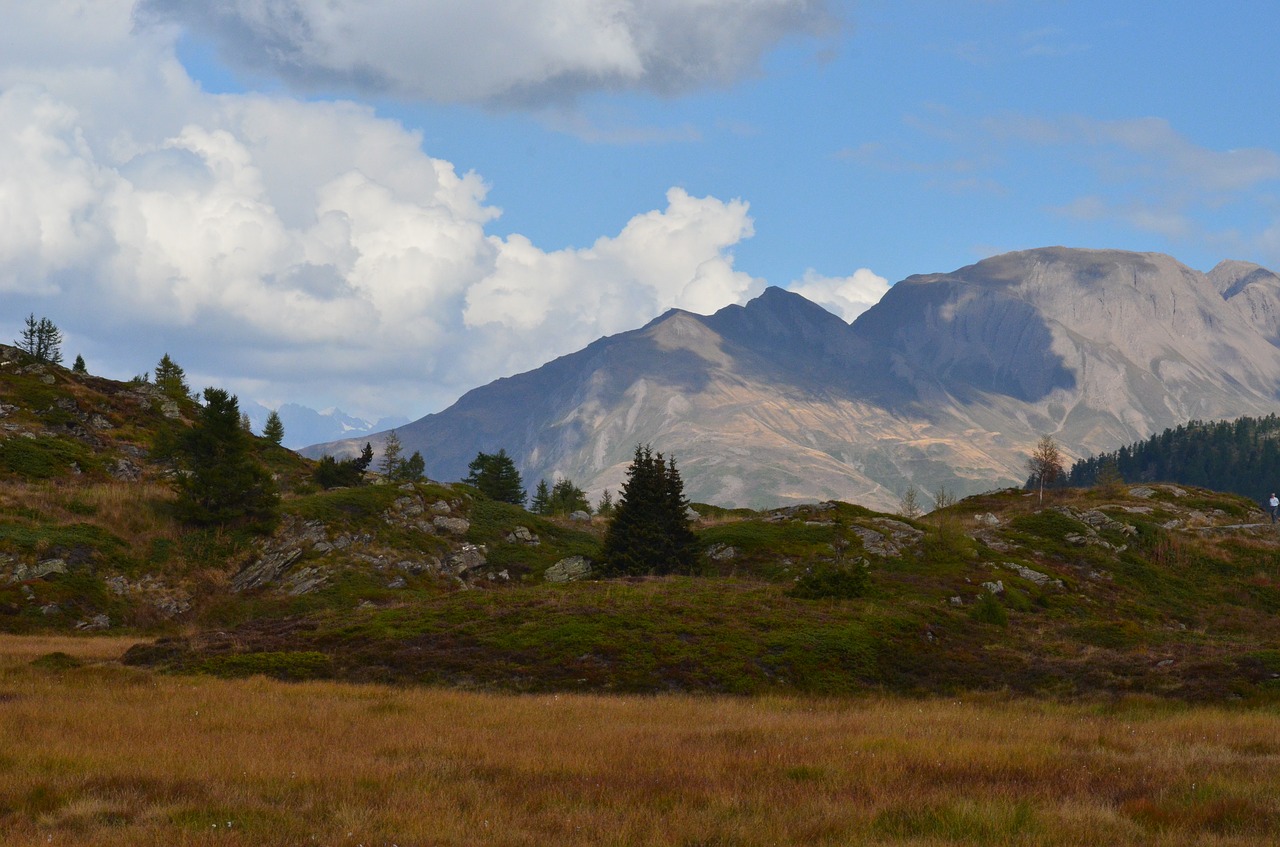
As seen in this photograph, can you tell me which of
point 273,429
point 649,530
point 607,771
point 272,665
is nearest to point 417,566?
point 649,530

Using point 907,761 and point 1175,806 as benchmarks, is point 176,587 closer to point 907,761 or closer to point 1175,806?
point 907,761

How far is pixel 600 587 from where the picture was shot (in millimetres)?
40656

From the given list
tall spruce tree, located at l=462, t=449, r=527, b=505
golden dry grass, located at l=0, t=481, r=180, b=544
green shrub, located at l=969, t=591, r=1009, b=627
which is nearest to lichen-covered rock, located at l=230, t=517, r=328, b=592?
golden dry grass, located at l=0, t=481, r=180, b=544

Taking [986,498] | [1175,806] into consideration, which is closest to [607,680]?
[1175,806]

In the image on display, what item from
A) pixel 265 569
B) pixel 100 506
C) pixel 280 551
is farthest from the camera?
pixel 280 551

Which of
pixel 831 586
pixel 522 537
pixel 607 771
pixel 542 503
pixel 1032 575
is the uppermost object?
pixel 542 503

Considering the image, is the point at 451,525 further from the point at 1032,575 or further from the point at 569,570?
the point at 1032,575

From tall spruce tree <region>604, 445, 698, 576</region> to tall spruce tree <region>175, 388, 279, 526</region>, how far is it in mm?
19834

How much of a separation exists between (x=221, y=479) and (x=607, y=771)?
43389 mm

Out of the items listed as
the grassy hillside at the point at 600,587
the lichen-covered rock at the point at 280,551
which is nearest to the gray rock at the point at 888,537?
Result: the grassy hillside at the point at 600,587

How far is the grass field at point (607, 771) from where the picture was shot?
11641mm

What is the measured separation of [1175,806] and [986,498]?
75.7 metres

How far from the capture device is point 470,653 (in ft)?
99.1

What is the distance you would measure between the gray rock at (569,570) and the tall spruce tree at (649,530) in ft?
9.11
